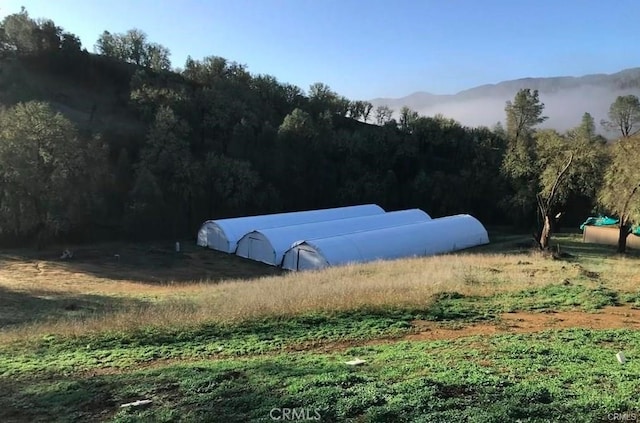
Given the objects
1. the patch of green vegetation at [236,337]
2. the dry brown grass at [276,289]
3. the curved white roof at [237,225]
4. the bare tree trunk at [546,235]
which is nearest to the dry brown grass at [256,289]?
the dry brown grass at [276,289]

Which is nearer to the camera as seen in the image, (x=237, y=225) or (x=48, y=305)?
(x=48, y=305)

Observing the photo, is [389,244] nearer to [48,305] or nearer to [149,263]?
[149,263]

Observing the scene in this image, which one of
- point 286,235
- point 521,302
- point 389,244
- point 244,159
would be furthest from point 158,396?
point 244,159

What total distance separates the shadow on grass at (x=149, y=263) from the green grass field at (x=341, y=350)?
573cm

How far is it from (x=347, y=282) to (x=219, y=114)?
1611 inches

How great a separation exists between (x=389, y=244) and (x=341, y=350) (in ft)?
84.6

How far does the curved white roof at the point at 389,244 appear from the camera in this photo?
1287 inches

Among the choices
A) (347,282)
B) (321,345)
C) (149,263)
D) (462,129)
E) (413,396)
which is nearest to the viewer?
(413,396)

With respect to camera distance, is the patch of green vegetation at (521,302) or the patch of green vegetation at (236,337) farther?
the patch of green vegetation at (521,302)

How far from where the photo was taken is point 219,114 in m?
56.1

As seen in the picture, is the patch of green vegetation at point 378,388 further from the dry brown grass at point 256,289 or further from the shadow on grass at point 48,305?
the shadow on grass at point 48,305

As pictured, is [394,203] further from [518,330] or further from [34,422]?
[34,422]

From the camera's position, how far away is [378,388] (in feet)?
22.2

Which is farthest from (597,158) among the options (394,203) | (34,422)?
(34,422)
